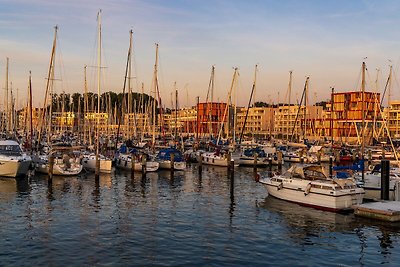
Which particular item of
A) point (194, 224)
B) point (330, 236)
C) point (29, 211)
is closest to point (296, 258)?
point (330, 236)

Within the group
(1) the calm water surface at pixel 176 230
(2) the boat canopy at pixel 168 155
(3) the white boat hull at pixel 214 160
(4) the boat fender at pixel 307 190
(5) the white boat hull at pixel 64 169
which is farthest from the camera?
(3) the white boat hull at pixel 214 160

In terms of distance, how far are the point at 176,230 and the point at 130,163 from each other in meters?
30.2

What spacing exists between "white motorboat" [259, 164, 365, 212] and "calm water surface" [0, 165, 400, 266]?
2.73 feet

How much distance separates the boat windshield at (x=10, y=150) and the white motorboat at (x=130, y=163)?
42.3 ft

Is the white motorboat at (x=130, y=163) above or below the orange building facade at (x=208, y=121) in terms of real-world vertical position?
below

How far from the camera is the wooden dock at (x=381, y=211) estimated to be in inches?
1109

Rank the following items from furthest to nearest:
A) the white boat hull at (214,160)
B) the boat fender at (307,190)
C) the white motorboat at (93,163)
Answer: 1. the white boat hull at (214,160)
2. the white motorboat at (93,163)
3. the boat fender at (307,190)

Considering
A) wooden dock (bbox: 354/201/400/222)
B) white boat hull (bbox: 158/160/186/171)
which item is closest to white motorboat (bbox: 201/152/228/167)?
white boat hull (bbox: 158/160/186/171)

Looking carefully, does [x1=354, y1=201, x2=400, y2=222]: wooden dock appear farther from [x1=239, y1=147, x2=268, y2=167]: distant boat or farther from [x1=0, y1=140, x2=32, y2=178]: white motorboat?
[x1=239, y1=147, x2=268, y2=167]: distant boat

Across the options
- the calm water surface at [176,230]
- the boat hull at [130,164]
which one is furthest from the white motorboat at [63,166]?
the calm water surface at [176,230]

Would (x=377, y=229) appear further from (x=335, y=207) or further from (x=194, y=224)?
(x=194, y=224)

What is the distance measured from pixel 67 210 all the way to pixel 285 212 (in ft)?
51.2

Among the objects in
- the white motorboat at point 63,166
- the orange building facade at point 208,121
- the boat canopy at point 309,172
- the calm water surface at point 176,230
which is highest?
the orange building facade at point 208,121

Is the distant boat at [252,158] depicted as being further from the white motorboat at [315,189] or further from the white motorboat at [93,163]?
the white motorboat at [315,189]
